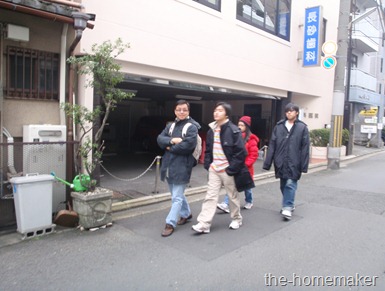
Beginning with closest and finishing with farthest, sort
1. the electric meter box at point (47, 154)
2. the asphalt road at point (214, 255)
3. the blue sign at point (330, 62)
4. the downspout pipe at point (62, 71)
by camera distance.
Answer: the asphalt road at point (214, 255), the electric meter box at point (47, 154), the downspout pipe at point (62, 71), the blue sign at point (330, 62)

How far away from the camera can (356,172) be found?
38.0ft

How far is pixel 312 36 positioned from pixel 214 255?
11.2 m

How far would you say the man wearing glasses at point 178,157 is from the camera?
15.9 feet

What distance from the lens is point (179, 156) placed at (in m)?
4.93

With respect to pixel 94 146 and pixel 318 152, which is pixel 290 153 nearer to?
pixel 94 146

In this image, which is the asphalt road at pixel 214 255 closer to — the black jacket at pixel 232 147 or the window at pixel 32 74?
the black jacket at pixel 232 147

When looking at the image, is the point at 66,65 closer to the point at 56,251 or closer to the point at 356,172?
the point at 56,251

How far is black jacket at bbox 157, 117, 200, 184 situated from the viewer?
15.8 ft

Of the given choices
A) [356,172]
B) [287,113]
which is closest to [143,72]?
[287,113]

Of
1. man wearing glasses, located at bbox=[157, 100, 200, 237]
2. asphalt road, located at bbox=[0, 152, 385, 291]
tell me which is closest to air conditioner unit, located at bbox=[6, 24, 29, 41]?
man wearing glasses, located at bbox=[157, 100, 200, 237]

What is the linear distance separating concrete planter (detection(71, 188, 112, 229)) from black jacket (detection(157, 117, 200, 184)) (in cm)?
105

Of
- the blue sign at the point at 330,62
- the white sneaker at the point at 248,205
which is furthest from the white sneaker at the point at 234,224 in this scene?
the blue sign at the point at 330,62

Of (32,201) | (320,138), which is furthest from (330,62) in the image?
(32,201)

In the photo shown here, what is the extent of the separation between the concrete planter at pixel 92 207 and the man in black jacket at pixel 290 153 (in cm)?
287
